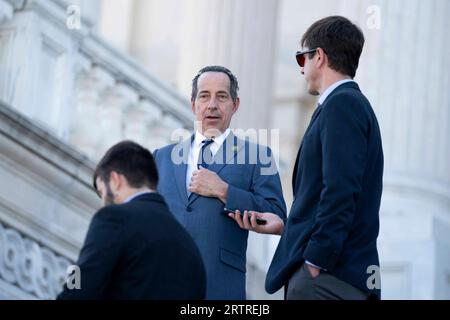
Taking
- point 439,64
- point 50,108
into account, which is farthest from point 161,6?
point 50,108

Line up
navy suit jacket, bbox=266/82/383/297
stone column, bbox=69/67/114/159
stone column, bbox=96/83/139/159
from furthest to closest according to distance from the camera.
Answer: stone column, bbox=96/83/139/159
stone column, bbox=69/67/114/159
navy suit jacket, bbox=266/82/383/297

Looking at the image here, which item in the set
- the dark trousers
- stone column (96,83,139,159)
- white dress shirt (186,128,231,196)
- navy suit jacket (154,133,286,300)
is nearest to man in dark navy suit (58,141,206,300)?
the dark trousers

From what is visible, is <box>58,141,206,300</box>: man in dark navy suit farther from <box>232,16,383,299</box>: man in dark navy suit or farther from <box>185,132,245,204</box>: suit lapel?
<box>185,132,245,204</box>: suit lapel

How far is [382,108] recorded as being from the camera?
1719 cm

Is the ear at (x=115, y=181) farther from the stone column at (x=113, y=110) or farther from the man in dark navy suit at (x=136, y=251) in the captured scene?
the stone column at (x=113, y=110)

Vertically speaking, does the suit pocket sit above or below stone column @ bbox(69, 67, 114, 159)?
below

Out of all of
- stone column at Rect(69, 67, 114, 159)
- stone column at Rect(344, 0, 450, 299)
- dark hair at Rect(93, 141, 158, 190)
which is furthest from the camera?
stone column at Rect(344, 0, 450, 299)

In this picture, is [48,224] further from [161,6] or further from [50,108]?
[161,6]

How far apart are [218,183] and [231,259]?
0.39 meters

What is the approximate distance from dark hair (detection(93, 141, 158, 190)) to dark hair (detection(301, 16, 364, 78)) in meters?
1.24

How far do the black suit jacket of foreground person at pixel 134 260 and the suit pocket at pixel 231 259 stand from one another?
4.15 feet

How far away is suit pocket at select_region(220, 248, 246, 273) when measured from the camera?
8.79 meters

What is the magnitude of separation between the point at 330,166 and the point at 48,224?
186 inches

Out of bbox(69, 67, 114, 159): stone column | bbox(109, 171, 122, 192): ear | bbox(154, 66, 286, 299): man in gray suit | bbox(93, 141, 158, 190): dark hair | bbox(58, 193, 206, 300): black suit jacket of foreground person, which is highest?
bbox(69, 67, 114, 159): stone column
